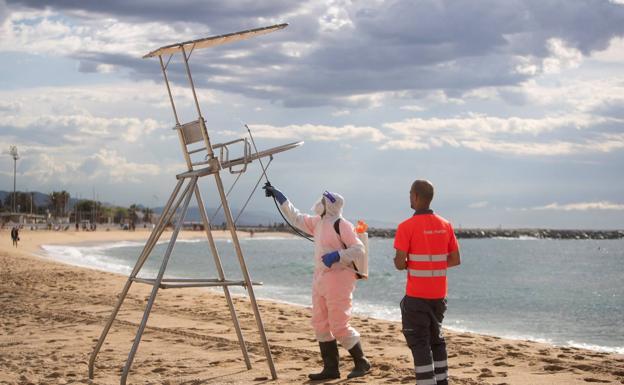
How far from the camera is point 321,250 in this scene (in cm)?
828

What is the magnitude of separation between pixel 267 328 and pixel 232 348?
8.49 feet

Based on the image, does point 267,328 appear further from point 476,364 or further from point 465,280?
point 465,280

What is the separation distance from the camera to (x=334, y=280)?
809 cm

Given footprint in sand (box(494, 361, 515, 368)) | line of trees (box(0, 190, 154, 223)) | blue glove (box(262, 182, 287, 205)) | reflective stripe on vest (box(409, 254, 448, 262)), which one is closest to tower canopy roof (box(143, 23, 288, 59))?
blue glove (box(262, 182, 287, 205))

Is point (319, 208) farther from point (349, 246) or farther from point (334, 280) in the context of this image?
point (334, 280)

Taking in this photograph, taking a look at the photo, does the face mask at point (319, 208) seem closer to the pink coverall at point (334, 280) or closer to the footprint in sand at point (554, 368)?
the pink coverall at point (334, 280)

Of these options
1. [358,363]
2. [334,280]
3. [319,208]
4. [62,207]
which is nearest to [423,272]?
[334,280]

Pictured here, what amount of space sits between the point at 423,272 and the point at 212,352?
4285 mm

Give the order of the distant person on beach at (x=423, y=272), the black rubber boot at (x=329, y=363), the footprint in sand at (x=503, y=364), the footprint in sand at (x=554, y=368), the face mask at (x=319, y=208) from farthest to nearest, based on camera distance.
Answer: the footprint in sand at (x=503, y=364) < the footprint in sand at (x=554, y=368) < the face mask at (x=319, y=208) < the black rubber boot at (x=329, y=363) < the distant person on beach at (x=423, y=272)

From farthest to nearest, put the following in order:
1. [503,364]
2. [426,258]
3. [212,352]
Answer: [212,352], [503,364], [426,258]

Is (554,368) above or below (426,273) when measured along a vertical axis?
below

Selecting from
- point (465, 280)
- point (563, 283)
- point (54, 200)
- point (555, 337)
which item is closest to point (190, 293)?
point (555, 337)

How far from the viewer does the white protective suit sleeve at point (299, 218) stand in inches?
336

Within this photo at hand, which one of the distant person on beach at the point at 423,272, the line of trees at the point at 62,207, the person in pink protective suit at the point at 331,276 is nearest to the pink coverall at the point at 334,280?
the person in pink protective suit at the point at 331,276
